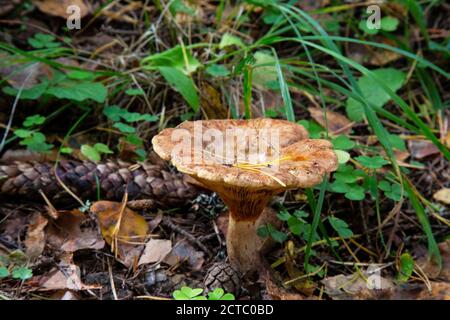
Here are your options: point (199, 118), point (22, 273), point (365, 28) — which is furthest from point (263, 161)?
point (365, 28)

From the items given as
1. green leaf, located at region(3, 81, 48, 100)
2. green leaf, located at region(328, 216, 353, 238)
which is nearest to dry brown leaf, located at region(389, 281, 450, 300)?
green leaf, located at region(328, 216, 353, 238)

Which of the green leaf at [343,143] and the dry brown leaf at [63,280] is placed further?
the green leaf at [343,143]

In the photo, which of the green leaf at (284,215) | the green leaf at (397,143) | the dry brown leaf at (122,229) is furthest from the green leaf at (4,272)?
the green leaf at (397,143)

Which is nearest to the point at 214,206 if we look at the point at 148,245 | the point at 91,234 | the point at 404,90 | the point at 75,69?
the point at 148,245

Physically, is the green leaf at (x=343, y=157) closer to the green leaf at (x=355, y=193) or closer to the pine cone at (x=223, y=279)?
the green leaf at (x=355, y=193)

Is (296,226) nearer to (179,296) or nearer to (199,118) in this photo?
(179,296)

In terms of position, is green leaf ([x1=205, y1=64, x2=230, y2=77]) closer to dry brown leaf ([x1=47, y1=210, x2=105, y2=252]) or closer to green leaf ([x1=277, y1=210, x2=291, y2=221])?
green leaf ([x1=277, y1=210, x2=291, y2=221])
